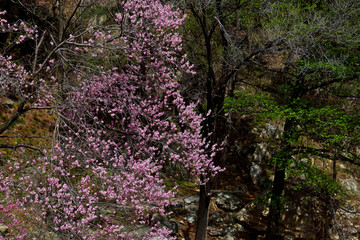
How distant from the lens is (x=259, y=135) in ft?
49.1

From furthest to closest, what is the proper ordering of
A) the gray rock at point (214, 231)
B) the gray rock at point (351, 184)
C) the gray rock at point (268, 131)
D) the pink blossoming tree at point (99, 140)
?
1. the gray rock at point (268, 131)
2. the gray rock at point (351, 184)
3. the gray rock at point (214, 231)
4. the pink blossoming tree at point (99, 140)

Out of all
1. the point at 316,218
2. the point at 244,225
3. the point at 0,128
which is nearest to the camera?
the point at 0,128

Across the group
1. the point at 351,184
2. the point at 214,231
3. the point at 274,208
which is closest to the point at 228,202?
the point at 214,231

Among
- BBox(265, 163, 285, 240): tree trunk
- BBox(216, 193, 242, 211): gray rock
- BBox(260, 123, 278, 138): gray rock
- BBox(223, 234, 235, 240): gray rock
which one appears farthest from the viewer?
BBox(260, 123, 278, 138): gray rock

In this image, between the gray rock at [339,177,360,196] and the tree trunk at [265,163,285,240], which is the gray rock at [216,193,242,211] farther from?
the gray rock at [339,177,360,196]

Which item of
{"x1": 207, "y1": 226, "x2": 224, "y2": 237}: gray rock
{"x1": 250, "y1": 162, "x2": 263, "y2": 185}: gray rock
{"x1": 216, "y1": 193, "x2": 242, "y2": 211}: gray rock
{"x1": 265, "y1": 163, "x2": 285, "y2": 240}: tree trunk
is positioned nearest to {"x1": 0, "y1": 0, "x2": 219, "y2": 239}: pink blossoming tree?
{"x1": 265, "y1": 163, "x2": 285, "y2": 240}: tree trunk

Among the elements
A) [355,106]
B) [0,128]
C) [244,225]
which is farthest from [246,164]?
[0,128]

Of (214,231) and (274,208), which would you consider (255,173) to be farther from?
(214,231)

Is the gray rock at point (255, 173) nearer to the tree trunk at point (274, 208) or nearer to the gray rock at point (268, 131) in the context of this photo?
the gray rock at point (268, 131)

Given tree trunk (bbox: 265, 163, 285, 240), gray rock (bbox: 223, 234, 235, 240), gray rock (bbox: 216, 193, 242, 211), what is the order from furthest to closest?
gray rock (bbox: 216, 193, 242, 211)
gray rock (bbox: 223, 234, 235, 240)
tree trunk (bbox: 265, 163, 285, 240)

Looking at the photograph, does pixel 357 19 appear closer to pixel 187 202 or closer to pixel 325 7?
pixel 325 7

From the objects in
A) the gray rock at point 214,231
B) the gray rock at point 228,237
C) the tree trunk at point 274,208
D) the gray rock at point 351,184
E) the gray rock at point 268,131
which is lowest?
the gray rock at point 228,237

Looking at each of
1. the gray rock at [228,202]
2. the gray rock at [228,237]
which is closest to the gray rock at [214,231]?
the gray rock at [228,237]

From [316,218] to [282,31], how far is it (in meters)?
7.74
